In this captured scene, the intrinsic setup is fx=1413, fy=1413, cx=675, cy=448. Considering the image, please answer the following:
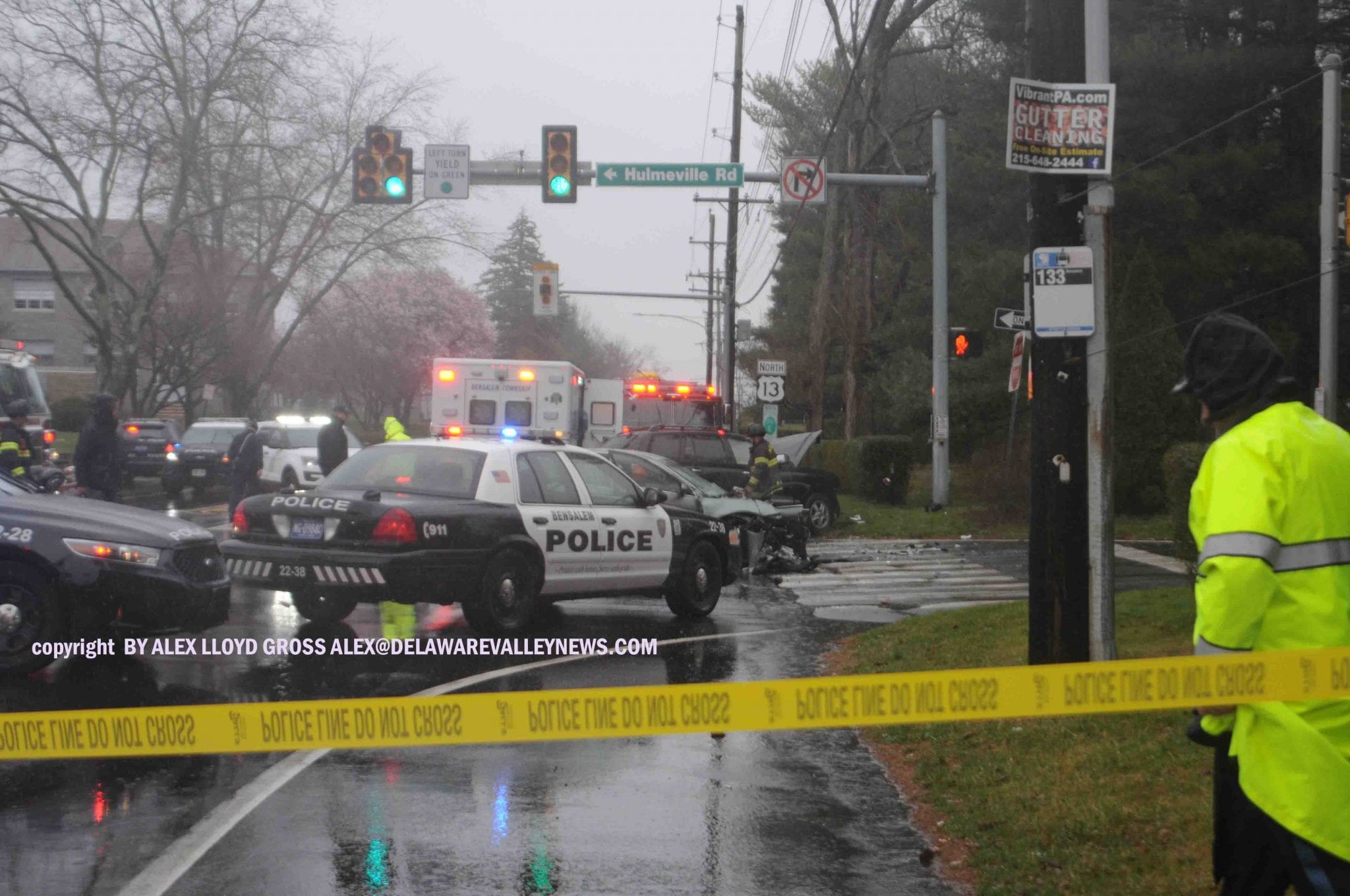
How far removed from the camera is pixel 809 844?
19.2 feet

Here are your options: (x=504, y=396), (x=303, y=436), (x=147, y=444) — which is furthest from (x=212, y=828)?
(x=147, y=444)

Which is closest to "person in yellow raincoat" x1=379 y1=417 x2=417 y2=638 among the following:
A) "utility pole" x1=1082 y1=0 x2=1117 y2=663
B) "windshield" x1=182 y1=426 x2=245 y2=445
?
"utility pole" x1=1082 y1=0 x2=1117 y2=663

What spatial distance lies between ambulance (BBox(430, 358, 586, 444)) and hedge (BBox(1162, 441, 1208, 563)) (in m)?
13.7

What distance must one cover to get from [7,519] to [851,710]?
636 centimetres

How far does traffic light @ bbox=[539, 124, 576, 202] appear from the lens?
67.3 feet

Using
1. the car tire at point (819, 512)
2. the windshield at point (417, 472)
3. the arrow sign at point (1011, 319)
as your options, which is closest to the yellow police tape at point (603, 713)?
the windshield at point (417, 472)

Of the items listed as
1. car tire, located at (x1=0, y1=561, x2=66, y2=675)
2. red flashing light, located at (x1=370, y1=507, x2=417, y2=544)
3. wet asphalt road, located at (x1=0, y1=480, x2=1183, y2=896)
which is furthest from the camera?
red flashing light, located at (x1=370, y1=507, x2=417, y2=544)

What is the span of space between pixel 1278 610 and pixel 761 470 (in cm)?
1505

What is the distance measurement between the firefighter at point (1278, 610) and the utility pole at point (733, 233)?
33368 mm

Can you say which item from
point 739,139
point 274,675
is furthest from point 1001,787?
point 739,139

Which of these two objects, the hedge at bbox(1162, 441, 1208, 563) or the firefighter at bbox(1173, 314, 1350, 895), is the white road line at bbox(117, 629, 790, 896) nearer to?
the firefighter at bbox(1173, 314, 1350, 895)

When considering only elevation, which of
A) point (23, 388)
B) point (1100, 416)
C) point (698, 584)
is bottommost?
point (698, 584)

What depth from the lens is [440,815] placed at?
611cm

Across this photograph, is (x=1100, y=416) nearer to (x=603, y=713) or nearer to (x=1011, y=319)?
(x=603, y=713)
